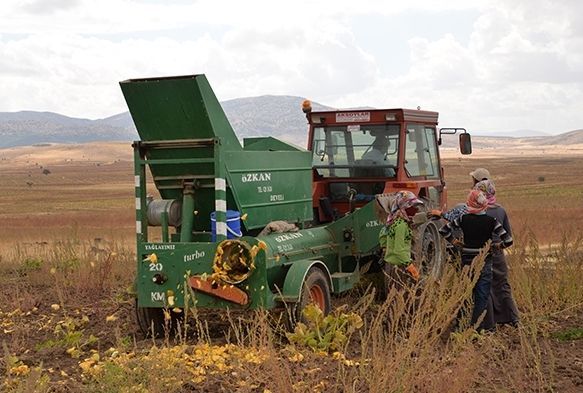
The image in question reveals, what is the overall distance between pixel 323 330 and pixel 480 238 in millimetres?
2090

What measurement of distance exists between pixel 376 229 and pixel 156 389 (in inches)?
202

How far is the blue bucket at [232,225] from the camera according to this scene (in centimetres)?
845

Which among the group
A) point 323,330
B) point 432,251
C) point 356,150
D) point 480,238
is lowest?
point 323,330

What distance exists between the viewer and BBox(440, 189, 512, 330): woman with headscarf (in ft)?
28.8

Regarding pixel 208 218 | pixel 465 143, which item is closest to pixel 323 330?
pixel 208 218

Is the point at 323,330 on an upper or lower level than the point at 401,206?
lower

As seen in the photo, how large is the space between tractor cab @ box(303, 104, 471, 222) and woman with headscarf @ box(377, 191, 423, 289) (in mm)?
1552

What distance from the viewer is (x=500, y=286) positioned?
9039 mm

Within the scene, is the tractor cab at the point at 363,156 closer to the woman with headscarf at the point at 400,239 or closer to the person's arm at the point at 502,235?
the woman with headscarf at the point at 400,239

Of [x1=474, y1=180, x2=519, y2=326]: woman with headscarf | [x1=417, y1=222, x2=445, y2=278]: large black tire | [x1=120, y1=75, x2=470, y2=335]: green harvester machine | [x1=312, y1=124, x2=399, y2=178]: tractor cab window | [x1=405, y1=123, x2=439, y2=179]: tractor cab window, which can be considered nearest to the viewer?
[x1=120, y1=75, x2=470, y2=335]: green harvester machine

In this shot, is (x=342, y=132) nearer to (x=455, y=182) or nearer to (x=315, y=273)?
(x=315, y=273)

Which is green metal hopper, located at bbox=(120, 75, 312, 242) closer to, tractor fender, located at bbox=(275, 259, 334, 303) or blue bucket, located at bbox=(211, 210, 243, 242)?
blue bucket, located at bbox=(211, 210, 243, 242)

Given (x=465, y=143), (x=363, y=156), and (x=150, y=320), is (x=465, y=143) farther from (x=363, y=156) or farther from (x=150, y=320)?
(x=150, y=320)

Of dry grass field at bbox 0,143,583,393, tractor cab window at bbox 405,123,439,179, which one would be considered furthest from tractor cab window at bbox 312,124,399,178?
dry grass field at bbox 0,143,583,393
